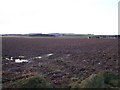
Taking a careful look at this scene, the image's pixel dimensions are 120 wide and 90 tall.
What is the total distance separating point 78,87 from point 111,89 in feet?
3.34

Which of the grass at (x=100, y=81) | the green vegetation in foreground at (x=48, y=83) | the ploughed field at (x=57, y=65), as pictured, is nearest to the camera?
the green vegetation in foreground at (x=48, y=83)

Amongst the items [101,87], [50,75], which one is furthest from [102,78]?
[50,75]

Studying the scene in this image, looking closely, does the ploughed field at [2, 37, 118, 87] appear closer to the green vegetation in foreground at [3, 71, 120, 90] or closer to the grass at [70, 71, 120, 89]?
the green vegetation in foreground at [3, 71, 120, 90]

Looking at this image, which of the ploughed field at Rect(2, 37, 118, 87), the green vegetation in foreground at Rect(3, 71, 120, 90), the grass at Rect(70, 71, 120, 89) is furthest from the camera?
the ploughed field at Rect(2, 37, 118, 87)

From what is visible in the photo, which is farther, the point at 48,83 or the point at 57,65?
the point at 57,65

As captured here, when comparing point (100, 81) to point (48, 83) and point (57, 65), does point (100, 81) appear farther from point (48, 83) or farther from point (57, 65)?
point (57, 65)

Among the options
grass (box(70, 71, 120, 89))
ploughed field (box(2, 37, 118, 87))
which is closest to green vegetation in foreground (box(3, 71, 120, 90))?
grass (box(70, 71, 120, 89))

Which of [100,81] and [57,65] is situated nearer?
[100,81]

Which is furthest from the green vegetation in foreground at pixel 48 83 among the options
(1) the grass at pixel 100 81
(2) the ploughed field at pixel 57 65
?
(2) the ploughed field at pixel 57 65

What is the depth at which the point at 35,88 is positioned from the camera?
7.75m

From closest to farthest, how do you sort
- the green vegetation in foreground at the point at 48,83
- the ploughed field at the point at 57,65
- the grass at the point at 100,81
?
the green vegetation in foreground at the point at 48,83
the grass at the point at 100,81
the ploughed field at the point at 57,65

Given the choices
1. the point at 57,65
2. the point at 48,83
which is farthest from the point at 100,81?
the point at 57,65

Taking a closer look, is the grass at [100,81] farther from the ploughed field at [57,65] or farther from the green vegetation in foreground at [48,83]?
the ploughed field at [57,65]

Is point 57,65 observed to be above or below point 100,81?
below
